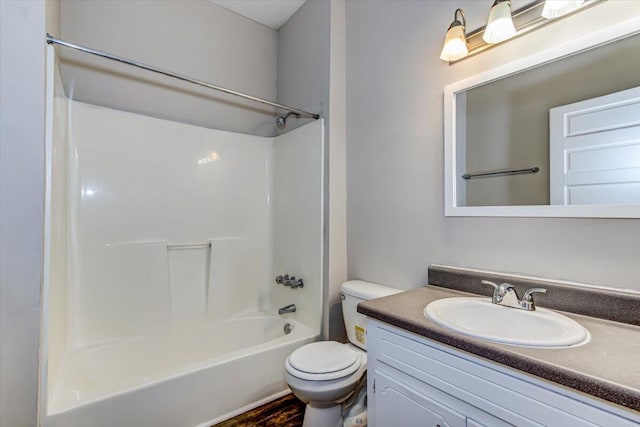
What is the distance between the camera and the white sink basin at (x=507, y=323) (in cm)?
81

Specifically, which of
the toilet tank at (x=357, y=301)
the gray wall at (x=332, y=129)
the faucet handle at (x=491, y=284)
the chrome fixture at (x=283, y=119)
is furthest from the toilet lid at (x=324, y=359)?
the chrome fixture at (x=283, y=119)

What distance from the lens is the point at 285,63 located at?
8.34ft

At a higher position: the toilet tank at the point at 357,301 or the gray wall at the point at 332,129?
the gray wall at the point at 332,129

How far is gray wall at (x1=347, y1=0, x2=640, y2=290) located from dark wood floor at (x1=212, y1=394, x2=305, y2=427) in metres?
0.88

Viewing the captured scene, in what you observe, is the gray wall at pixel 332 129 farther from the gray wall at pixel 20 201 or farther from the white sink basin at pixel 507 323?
the gray wall at pixel 20 201

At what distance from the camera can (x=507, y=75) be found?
125cm

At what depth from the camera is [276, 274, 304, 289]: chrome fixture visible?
2184 mm

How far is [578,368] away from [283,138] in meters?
2.24

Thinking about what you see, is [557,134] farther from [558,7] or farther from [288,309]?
[288,309]

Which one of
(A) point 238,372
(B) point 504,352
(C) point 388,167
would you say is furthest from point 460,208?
(A) point 238,372

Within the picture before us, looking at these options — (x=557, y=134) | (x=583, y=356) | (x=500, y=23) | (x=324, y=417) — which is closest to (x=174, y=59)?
(x=500, y=23)

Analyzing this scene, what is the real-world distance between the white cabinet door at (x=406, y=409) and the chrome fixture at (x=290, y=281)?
111cm

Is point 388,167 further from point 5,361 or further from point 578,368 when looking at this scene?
point 5,361

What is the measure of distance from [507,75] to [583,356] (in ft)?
3.58
